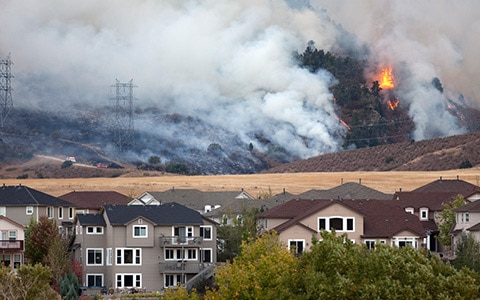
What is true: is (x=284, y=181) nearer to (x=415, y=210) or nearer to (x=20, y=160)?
(x=20, y=160)

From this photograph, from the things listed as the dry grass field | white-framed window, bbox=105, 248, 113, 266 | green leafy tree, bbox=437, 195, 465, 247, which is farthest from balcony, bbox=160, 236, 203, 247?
the dry grass field

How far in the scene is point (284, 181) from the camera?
15912 centimetres

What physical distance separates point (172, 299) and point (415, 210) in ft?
122

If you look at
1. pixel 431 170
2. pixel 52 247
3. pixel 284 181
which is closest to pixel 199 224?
pixel 52 247

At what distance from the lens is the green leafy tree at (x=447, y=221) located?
88.6 m

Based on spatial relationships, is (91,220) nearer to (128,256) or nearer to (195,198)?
(128,256)

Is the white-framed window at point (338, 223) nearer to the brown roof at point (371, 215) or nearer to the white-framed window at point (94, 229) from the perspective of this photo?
the brown roof at point (371, 215)

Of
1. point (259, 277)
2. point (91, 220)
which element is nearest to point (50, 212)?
point (91, 220)

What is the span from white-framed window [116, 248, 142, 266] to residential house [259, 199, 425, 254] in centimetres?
858

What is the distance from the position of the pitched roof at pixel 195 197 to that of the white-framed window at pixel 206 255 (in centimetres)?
2585

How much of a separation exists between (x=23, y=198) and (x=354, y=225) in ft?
88.7

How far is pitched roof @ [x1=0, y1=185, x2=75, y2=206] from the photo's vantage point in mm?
101012

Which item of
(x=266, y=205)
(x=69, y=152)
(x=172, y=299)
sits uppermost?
(x=69, y=152)

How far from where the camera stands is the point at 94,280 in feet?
290
